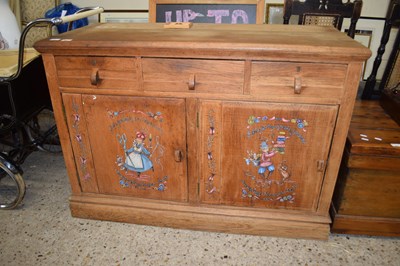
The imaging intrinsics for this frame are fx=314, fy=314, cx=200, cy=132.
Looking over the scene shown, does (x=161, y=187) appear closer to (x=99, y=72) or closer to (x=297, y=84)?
(x=99, y=72)

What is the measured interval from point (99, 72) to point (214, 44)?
498 millimetres

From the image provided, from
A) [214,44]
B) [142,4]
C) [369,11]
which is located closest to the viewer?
[214,44]

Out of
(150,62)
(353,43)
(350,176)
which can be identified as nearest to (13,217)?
(150,62)

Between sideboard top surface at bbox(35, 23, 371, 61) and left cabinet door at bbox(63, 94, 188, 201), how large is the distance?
212 millimetres

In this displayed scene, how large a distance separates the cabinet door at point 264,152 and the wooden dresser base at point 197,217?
0.06m

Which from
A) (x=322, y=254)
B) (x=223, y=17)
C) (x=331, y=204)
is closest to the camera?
(x=322, y=254)

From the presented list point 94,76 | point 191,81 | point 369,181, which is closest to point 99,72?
point 94,76

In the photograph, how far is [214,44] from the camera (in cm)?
118

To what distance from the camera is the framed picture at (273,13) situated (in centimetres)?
265

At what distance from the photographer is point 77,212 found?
166 cm

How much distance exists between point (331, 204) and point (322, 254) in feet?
0.82

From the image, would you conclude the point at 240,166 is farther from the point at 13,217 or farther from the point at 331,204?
the point at 13,217

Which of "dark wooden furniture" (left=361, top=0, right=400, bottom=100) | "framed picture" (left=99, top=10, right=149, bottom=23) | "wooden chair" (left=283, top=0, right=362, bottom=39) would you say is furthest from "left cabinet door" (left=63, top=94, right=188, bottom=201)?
"framed picture" (left=99, top=10, right=149, bottom=23)

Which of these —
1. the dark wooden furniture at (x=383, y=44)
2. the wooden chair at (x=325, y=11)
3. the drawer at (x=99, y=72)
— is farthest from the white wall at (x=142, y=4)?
the drawer at (x=99, y=72)
